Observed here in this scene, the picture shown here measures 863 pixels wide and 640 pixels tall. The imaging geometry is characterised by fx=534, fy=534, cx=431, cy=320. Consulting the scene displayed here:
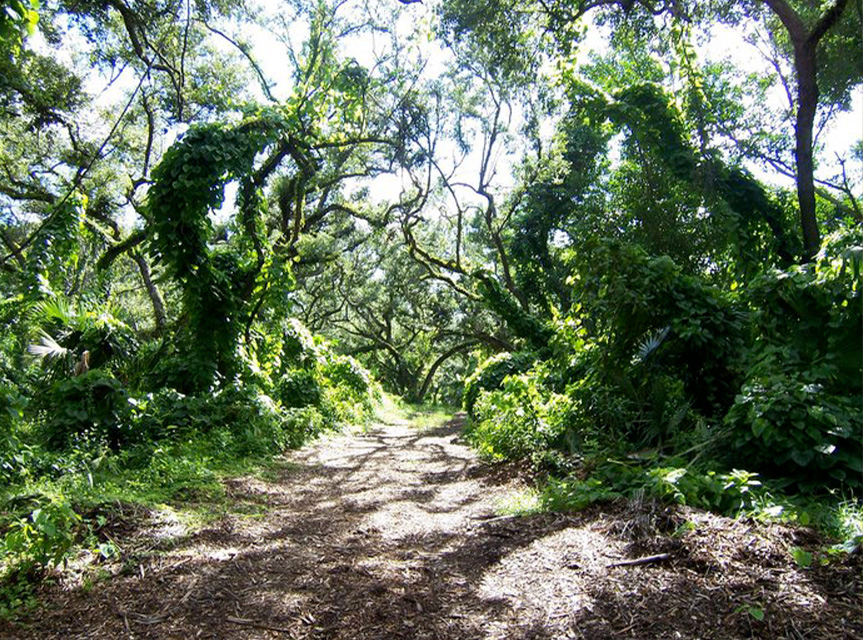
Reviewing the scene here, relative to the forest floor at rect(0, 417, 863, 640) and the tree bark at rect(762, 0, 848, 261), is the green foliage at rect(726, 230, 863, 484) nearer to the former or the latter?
the forest floor at rect(0, 417, 863, 640)

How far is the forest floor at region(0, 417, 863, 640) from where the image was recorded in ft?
8.22

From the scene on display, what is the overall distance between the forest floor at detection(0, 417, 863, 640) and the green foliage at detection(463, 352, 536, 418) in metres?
9.66

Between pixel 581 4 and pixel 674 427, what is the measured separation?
6386 mm

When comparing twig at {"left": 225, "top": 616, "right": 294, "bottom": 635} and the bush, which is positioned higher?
the bush

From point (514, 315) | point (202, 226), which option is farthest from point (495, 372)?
point (202, 226)

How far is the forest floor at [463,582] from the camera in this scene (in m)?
2.51

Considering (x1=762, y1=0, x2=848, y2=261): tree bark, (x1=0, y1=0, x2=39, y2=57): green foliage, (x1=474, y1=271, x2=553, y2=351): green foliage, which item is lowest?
(x1=474, y1=271, x2=553, y2=351): green foliage

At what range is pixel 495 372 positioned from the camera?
14.6 metres

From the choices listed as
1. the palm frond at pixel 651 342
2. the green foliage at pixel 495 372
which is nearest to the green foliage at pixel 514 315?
the green foliage at pixel 495 372

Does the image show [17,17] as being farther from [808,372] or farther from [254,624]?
[808,372]

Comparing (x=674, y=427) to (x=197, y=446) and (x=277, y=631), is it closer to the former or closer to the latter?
(x=277, y=631)

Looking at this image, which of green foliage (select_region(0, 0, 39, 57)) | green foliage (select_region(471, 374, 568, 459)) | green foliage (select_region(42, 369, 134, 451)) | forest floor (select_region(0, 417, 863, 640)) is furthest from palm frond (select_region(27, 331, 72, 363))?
green foliage (select_region(471, 374, 568, 459))

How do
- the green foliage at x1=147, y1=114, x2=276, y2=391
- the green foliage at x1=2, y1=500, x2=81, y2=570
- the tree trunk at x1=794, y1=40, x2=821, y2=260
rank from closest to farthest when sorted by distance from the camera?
the green foliage at x1=2, y1=500, x2=81, y2=570, the tree trunk at x1=794, y1=40, x2=821, y2=260, the green foliage at x1=147, y1=114, x2=276, y2=391

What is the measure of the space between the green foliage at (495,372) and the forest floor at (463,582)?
9664 mm
